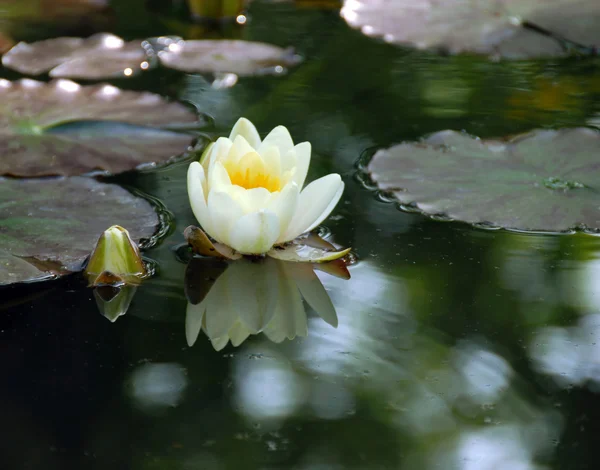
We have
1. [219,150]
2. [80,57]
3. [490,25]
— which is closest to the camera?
[219,150]

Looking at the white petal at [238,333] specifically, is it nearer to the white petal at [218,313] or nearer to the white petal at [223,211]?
the white petal at [218,313]

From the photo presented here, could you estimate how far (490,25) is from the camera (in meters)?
2.53

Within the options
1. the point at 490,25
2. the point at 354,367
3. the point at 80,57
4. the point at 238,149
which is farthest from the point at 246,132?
the point at 490,25

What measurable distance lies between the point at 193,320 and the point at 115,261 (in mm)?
168

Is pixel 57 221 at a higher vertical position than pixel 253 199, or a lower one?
lower

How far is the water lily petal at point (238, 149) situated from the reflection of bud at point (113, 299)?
27 centimetres

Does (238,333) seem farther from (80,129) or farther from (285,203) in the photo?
(80,129)

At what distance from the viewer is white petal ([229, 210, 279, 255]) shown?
1186 millimetres

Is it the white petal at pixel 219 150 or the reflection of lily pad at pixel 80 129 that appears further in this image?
the reflection of lily pad at pixel 80 129

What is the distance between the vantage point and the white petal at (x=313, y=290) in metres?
1.15

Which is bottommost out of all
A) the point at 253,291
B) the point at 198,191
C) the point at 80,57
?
the point at 80,57

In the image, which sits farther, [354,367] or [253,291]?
[253,291]

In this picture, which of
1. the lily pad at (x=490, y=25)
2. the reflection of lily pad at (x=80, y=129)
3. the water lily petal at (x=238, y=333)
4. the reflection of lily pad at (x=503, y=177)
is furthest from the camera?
the lily pad at (x=490, y=25)

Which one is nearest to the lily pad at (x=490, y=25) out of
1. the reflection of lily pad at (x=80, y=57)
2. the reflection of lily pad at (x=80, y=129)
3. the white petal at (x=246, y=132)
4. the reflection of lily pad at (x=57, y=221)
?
the reflection of lily pad at (x=80, y=57)
